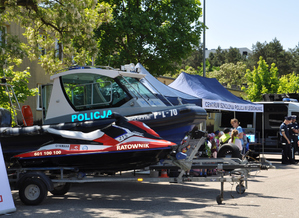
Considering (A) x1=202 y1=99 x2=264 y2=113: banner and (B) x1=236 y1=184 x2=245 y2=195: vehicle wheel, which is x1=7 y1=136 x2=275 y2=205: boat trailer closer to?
(B) x1=236 y1=184 x2=245 y2=195: vehicle wheel

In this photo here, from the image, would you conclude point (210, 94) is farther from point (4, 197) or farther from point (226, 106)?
point (4, 197)

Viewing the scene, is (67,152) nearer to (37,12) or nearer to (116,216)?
(116,216)

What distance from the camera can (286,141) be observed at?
17844mm

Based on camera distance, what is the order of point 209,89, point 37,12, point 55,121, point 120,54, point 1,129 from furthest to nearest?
point 120,54 < point 209,89 < point 37,12 < point 55,121 < point 1,129

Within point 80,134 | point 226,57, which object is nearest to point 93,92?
point 80,134

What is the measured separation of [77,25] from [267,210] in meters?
9.96

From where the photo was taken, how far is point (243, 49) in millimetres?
143500

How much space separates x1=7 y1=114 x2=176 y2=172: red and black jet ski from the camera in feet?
26.6

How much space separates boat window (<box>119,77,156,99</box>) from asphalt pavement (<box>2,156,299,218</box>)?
2302 millimetres

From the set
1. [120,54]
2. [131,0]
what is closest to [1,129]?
[120,54]

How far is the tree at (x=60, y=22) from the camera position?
48.8 ft

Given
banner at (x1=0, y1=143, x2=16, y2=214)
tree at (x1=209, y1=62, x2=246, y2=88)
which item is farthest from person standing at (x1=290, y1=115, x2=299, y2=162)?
tree at (x1=209, y1=62, x2=246, y2=88)

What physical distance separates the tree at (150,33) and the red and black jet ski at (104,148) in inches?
564

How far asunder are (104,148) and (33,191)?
66.0 inches
